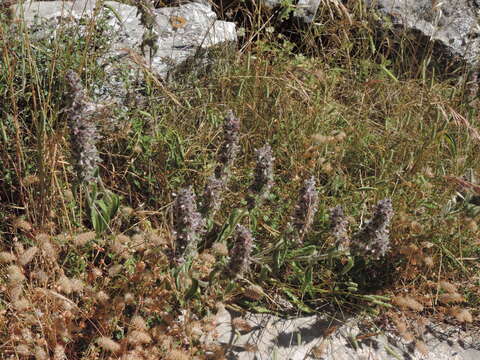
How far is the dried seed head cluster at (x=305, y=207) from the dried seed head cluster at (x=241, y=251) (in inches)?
9.2

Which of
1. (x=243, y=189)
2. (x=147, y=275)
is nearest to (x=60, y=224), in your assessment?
(x=147, y=275)

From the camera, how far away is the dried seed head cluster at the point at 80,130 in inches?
79.0

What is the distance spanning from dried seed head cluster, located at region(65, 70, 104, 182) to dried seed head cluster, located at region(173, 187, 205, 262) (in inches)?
15.2

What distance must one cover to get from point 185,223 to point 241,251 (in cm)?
24

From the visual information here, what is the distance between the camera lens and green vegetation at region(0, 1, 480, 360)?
2258mm

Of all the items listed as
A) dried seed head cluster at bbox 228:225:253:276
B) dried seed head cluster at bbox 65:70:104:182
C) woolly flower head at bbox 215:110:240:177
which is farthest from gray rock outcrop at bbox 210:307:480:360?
dried seed head cluster at bbox 65:70:104:182

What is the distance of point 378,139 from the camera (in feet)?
11.2

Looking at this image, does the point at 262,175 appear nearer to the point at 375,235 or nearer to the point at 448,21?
the point at 375,235

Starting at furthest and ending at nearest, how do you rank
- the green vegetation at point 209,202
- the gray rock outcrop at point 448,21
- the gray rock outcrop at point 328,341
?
the gray rock outcrop at point 448,21 < the gray rock outcrop at point 328,341 < the green vegetation at point 209,202

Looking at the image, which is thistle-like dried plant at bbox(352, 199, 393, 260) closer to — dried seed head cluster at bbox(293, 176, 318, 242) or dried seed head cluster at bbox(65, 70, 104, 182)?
dried seed head cluster at bbox(293, 176, 318, 242)

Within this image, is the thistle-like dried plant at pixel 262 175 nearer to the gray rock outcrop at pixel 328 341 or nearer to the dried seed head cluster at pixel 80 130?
the gray rock outcrop at pixel 328 341

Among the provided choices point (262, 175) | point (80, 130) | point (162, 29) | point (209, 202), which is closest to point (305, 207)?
point (262, 175)

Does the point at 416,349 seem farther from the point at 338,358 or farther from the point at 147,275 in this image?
the point at 147,275

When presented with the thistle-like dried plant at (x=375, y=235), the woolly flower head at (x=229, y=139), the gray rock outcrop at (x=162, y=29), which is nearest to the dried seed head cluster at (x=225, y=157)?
the woolly flower head at (x=229, y=139)
